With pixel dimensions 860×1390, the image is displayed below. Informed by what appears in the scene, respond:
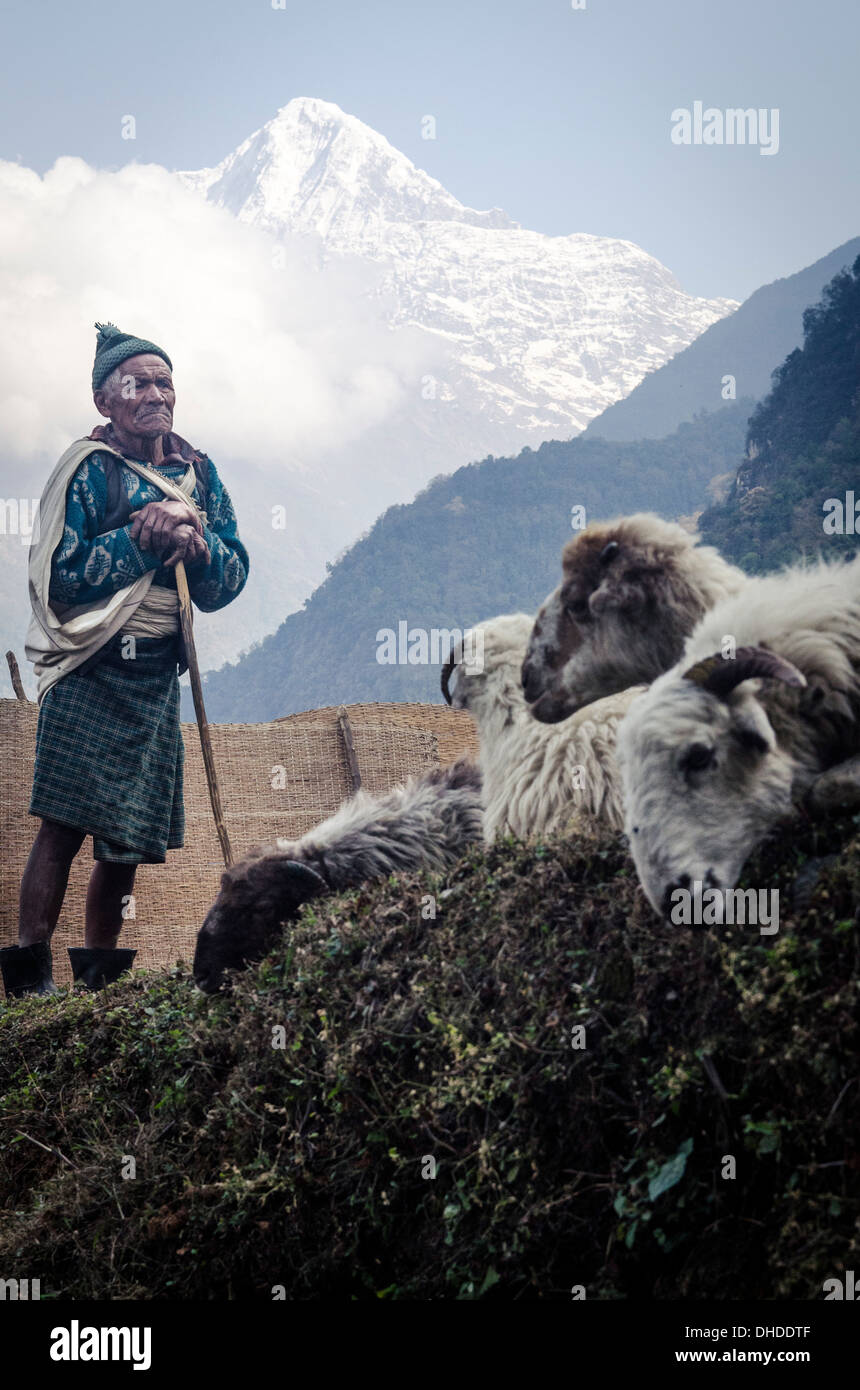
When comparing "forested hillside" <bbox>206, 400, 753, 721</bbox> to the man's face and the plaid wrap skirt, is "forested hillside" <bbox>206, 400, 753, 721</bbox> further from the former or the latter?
the plaid wrap skirt

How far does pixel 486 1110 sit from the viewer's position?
3521 millimetres

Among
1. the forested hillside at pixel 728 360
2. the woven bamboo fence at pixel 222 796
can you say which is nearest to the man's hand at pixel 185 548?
the woven bamboo fence at pixel 222 796

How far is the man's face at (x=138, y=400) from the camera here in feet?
23.1

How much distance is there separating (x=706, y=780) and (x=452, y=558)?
2110 inches

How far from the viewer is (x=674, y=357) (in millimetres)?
96875

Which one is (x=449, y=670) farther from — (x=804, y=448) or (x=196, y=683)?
(x=804, y=448)

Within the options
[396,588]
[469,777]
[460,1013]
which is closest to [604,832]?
[460,1013]

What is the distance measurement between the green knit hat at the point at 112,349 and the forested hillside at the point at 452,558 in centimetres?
3434

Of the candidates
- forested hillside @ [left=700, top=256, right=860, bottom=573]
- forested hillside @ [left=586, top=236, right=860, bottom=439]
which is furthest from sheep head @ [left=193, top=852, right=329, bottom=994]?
forested hillside @ [left=586, top=236, right=860, bottom=439]

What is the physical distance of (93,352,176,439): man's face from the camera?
277 inches

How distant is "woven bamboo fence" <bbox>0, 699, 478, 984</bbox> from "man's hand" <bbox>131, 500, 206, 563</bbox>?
91.8 inches

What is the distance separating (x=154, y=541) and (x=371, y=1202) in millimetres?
4208

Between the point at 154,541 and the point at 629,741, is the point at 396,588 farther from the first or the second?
the point at 629,741

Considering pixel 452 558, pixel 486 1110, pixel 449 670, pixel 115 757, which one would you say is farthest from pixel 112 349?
pixel 452 558
